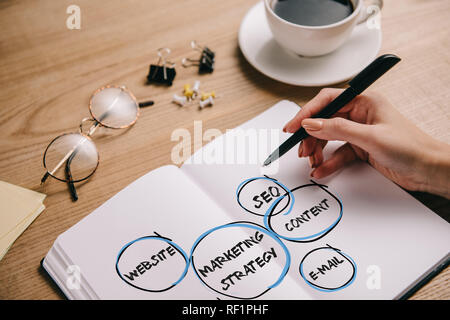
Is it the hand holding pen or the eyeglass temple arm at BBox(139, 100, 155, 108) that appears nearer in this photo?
the hand holding pen

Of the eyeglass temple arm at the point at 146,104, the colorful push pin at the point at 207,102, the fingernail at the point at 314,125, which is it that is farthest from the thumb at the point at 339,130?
the eyeglass temple arm at the point at 146,104

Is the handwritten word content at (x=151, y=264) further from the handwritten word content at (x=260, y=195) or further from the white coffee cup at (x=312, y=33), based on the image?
the white coffee cup at (x=312, y=33)

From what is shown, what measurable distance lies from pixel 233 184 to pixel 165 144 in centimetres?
16

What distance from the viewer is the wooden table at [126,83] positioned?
2.09ft

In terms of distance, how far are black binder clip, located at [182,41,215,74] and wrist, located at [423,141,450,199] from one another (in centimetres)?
45

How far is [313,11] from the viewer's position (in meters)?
0.74

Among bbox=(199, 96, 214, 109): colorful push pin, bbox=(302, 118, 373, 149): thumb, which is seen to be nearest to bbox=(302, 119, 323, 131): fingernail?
bbox=(302, 118, 373, 149): thumb

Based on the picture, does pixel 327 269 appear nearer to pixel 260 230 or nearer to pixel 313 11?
pixel 260 230

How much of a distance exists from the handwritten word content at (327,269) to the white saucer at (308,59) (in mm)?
337

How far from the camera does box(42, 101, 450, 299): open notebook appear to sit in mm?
543

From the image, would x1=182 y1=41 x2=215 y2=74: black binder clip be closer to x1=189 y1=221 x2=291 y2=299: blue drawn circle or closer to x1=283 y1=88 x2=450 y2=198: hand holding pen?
x1=283 y1=88 x2=450 y2=198: hand holding pen

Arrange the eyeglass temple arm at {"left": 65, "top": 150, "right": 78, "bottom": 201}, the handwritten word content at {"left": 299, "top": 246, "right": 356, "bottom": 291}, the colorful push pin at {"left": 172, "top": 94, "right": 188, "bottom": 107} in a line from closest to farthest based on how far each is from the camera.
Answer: the handwritten word content at {"left": 299, "top": 246, "right": 356, "bottom": 291} < the eyeglass temple arm at {"left": 65, "top": 150, "right": 78, "bottom": 201} < the colorful push pin at {"left": 172, "top": 94, "right": 188, "bottom": 107}

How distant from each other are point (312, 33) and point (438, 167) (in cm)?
32

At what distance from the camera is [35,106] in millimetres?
769
